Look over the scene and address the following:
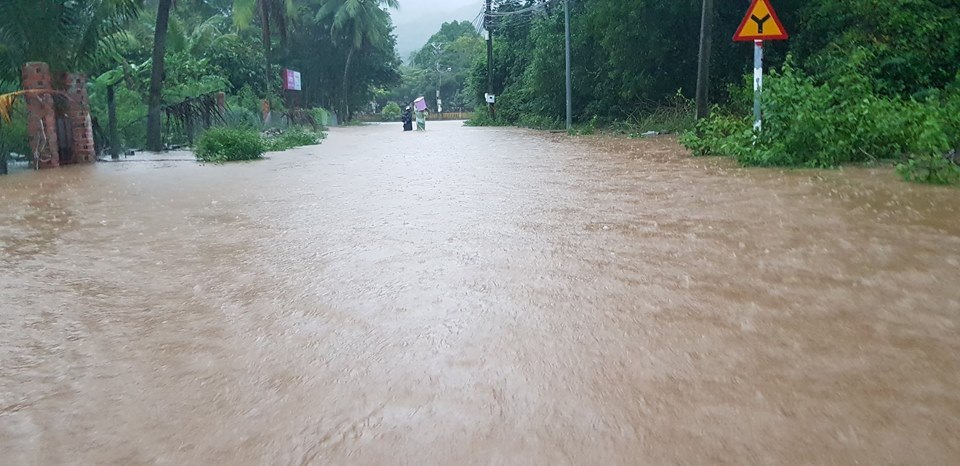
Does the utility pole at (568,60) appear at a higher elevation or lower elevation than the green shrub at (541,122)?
higher

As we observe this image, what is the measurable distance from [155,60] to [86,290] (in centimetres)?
1580

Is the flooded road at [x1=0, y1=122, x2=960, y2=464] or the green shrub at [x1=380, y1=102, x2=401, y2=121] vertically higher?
the green shrub at [x1=380, y1=102, x2=401, y2=121]

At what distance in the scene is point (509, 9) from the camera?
3725 cm

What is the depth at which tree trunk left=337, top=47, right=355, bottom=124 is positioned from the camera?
51.5 meters

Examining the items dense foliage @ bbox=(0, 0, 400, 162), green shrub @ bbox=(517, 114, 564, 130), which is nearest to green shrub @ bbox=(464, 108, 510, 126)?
green shrub @ bbox=(517, 114, 564, 130)

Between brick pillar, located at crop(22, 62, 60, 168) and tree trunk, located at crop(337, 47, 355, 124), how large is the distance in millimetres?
38050

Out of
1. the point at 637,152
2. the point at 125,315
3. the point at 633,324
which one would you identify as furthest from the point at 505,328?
the point at 637,152

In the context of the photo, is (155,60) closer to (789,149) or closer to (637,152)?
(637,152)

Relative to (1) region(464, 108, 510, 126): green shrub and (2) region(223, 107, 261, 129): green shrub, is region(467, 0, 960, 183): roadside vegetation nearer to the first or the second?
(1) region(464, 108, 510, 126): green shrub

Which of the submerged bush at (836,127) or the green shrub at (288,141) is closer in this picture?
the submerged bush at (836,127)

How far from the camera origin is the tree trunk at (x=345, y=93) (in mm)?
51500

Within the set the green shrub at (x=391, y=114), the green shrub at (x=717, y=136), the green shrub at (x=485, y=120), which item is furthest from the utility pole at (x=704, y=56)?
the green shrub at (x=391, y=114)

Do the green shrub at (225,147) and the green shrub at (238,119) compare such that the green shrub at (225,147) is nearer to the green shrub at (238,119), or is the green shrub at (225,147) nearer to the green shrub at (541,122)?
the green shrub at (238,119)

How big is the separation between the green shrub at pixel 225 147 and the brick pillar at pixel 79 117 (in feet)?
6.44
